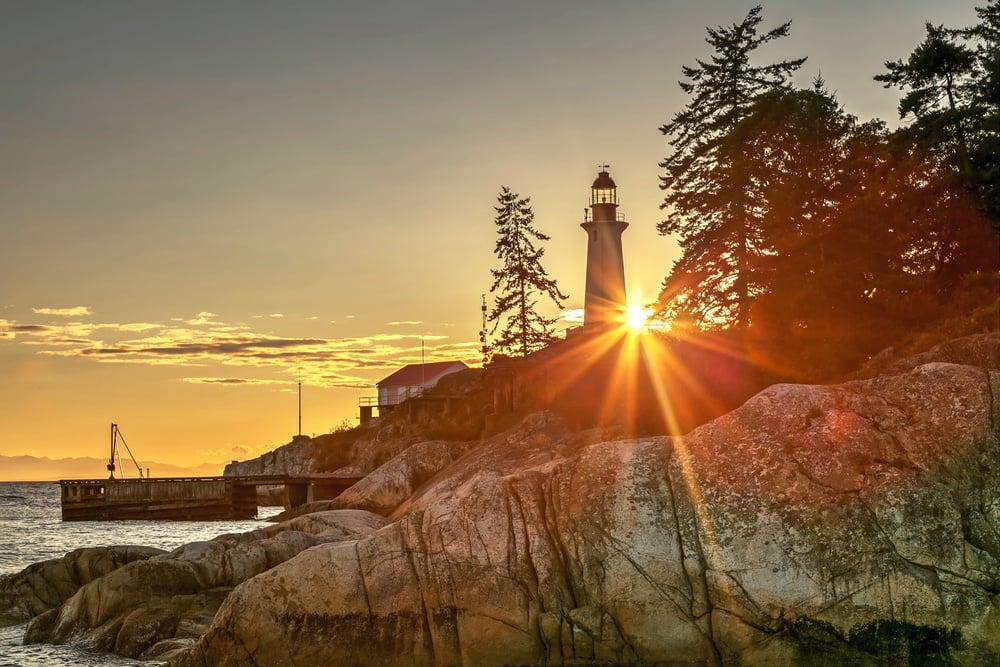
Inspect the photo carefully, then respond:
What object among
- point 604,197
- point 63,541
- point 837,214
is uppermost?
point 604,197

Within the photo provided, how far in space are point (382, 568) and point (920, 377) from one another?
26.2 feet

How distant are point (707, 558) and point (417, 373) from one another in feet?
287

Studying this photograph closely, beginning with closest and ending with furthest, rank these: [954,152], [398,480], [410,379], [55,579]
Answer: [55,579], [954,152], [398,480], [410,379]

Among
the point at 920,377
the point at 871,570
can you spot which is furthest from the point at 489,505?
the point at 920,377

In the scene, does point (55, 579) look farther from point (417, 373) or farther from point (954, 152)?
point (417, 373)

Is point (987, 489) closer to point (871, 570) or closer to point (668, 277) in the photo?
point (871, 570)

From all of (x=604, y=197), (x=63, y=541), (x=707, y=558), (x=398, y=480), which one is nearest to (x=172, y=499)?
(x=63, y=541)

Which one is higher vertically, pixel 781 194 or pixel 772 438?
pixel 781 194

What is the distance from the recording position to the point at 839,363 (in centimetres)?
3316

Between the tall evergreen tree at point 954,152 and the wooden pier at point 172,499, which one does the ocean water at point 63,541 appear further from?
the tall evergreen tree at point 954,152

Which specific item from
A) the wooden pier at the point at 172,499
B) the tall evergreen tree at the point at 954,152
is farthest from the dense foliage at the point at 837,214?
the wooden pier at the point at 172,499

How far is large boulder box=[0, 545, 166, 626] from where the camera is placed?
920 inches

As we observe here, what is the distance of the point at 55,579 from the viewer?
2386 cm

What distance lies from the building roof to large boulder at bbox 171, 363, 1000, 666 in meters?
83.0
